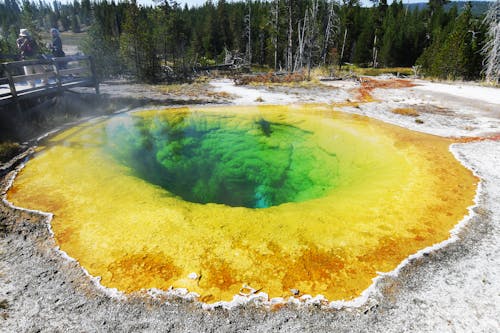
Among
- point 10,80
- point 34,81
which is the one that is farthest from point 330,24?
point 10,80

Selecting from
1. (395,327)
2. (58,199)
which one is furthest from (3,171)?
(395,327)

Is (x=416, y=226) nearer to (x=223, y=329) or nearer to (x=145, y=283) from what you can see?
(x=223, y=329)

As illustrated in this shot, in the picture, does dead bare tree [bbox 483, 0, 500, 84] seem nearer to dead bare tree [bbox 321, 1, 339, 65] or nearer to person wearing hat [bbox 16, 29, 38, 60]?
dead bare tree [bbox 321, 1, 339, 65]

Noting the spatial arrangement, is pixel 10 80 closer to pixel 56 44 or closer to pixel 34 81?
pixel 34 81

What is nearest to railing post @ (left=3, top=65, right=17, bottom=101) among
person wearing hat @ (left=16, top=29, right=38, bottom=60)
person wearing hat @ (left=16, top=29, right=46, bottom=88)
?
person wearing hat @ (left=16, top=29, right=46, bottom=88)

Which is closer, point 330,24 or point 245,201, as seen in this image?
point 245,201

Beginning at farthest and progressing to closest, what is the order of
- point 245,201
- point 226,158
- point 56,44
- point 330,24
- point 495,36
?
point 330,24 → point 495,36 → point 56,44 → point 226,158 → point 245,201
